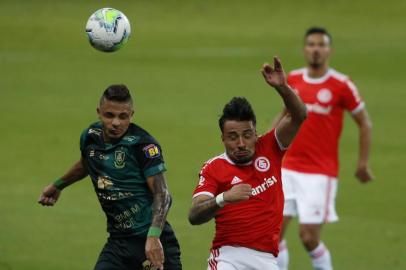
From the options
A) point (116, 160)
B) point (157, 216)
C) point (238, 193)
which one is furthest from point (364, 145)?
point (238, 193)

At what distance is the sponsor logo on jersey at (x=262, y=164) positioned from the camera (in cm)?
1062

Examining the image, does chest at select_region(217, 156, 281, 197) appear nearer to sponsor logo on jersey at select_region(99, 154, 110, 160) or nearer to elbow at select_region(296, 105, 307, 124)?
elbow at select_region(296, 105, 307, 124)

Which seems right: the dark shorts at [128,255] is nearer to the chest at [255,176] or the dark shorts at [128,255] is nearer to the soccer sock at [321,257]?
the chest at [255,176]

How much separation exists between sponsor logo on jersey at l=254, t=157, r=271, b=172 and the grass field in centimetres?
498

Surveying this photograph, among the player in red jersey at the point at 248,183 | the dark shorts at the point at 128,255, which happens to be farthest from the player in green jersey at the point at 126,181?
the player in red jersey at the point at 248,183

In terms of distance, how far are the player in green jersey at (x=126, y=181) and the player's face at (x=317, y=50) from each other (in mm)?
5055

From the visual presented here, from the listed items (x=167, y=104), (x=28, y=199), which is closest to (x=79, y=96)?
(x=167, y=104)

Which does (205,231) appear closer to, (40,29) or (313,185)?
(313,185)

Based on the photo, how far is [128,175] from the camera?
10.7 m

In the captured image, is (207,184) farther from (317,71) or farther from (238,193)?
(317,71)

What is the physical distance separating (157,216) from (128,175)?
0.57m

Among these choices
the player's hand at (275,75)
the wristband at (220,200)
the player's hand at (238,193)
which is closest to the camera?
the player's hand at (238,193)

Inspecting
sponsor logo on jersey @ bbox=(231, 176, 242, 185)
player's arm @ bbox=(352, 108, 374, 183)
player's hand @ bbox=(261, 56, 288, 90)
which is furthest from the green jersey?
player's arm @ bbox=(352, 108, 374, 183)

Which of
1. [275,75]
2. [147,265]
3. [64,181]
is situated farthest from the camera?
[64,181]
